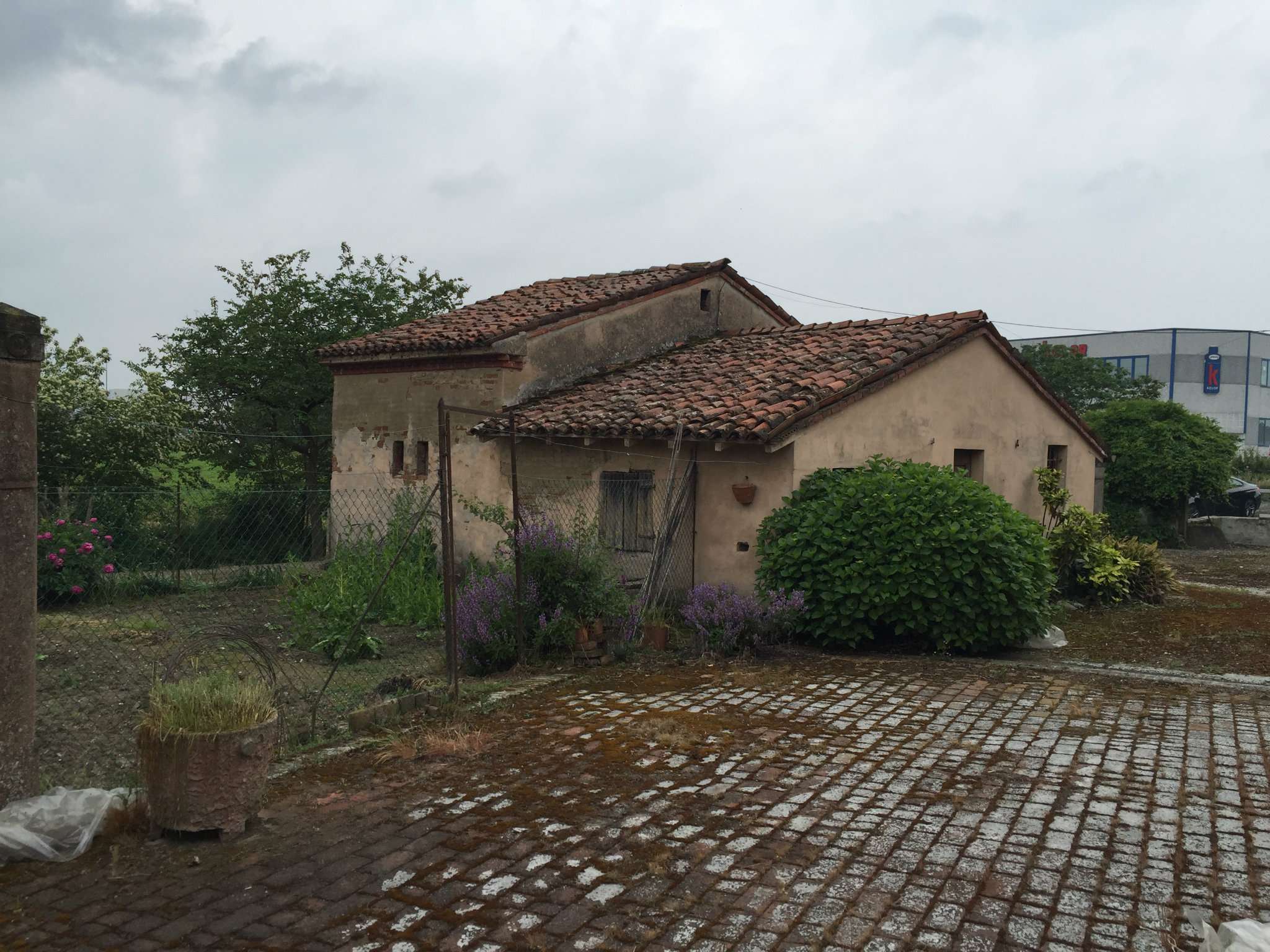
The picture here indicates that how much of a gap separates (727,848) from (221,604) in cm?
1070

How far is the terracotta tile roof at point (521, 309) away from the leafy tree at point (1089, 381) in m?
24.7

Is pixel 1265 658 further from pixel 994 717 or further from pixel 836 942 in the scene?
pixel 836 942

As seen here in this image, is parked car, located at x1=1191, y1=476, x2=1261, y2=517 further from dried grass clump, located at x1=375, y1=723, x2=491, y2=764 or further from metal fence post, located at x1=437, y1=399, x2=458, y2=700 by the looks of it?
dried grass clump, located at x1=375, y1=723, x2=491, y2=764

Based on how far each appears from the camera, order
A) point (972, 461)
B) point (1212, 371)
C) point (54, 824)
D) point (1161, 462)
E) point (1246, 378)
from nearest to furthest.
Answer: point (54, 824) → point (972, 461) → point (1161, 462) → point (1212, 371) → point (1246, 378)

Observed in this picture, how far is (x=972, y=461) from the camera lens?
1477 centimetres

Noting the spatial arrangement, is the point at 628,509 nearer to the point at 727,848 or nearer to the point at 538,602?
the point at 538,602

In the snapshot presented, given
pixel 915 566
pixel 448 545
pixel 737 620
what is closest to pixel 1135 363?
pixel 915 566

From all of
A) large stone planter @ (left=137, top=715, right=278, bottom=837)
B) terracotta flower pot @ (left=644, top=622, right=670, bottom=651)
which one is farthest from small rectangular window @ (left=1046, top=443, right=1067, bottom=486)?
large stone planter @ (left=137, top=715, right=278, bottom=837)

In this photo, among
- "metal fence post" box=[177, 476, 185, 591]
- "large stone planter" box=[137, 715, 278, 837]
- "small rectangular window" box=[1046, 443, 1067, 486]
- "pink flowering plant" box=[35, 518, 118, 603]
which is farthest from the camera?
"small rectangular window" box=[1046, 443, 1067, 486]

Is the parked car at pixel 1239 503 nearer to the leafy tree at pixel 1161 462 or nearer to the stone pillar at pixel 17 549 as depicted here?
the leafy tree at pixel 1161 462

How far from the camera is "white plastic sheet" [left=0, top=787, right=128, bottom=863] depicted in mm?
4590

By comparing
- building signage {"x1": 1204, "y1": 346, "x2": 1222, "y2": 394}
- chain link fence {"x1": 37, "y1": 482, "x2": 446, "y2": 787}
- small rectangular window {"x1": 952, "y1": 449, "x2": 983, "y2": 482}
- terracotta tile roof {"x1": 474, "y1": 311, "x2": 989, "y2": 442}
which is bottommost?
chain link fence {"x1": 37, "y1": 482, "x2": 446, "y2": 787}

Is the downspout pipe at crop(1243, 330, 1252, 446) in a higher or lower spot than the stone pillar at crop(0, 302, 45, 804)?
higher

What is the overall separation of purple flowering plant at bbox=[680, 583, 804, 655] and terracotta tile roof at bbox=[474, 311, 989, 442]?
183 cm
